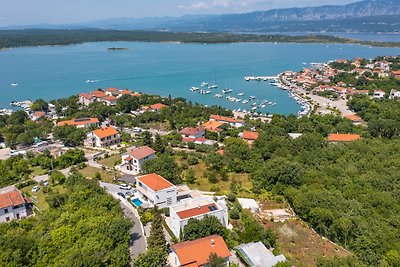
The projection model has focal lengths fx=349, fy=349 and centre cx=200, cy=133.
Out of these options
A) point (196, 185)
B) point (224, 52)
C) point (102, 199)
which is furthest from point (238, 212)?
point (224, 52)

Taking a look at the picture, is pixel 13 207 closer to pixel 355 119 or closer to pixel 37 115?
pixel 37 115

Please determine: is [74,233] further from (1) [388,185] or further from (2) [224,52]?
(2) [224,52]

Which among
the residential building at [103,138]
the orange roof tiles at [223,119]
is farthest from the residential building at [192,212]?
the orange roof tiles at [223,119]

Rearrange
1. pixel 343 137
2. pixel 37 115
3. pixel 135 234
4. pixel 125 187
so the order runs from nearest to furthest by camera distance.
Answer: pixel 135 234 → pixel 125 187 → pixel 343 137 → pixel 37 115

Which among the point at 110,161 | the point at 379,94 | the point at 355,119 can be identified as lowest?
the point at 355,119

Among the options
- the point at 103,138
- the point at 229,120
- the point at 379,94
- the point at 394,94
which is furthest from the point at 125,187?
the point at 394,94

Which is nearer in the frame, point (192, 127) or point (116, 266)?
point (116, 266)
